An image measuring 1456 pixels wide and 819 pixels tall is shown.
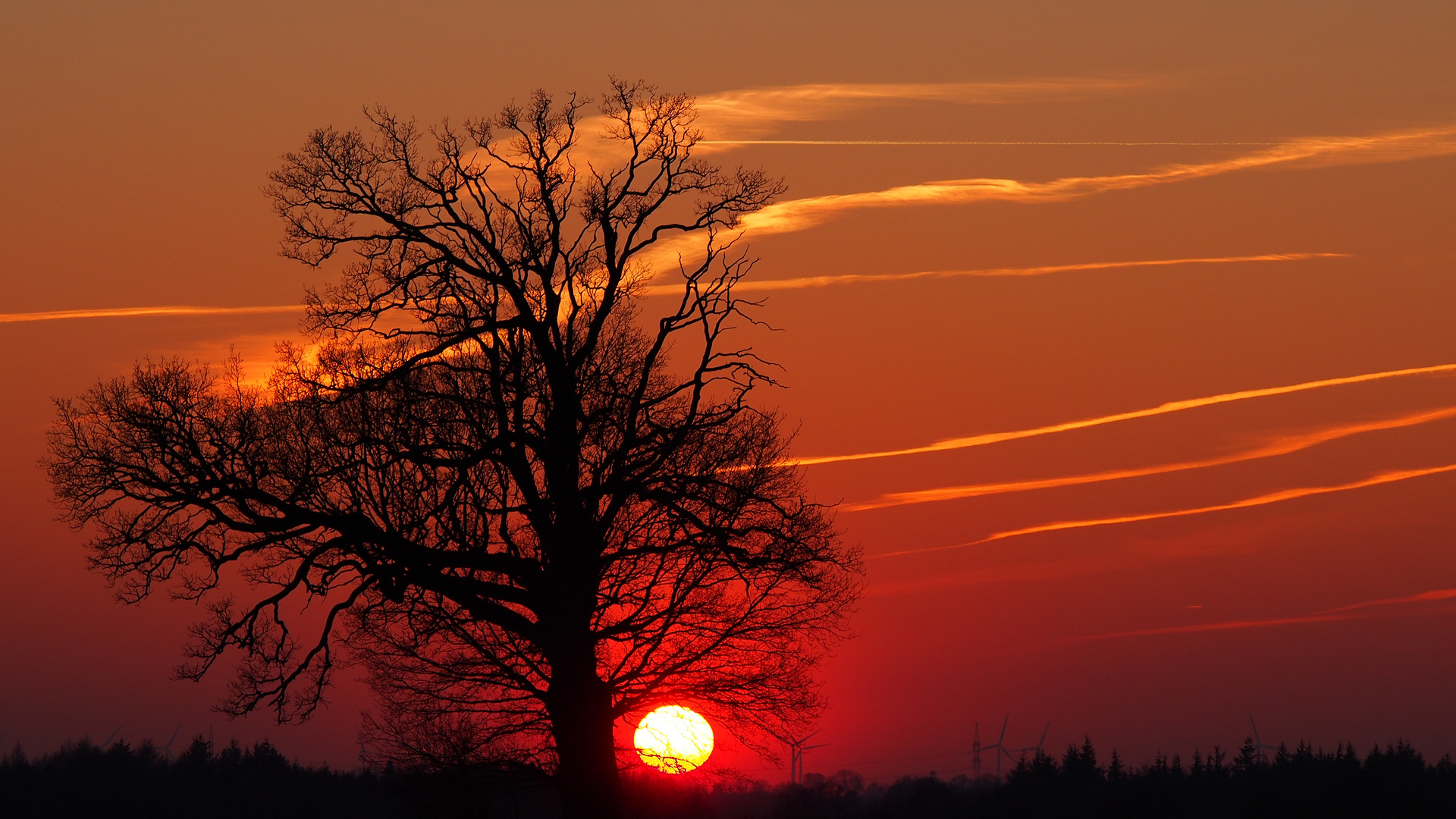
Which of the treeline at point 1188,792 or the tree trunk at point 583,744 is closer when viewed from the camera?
the tree trunk at point 583,744

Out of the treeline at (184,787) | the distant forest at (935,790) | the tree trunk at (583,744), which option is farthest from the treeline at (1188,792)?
the tree trunk at (583,744)

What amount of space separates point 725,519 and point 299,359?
815cm

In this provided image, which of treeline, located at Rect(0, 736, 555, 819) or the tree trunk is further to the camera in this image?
treeline, located at Rect(0, 736, 555, 819)

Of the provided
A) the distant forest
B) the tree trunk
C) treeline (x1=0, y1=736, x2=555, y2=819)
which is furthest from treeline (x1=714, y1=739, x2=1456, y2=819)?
the tree trunk

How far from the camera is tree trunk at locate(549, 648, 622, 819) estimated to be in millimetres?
23484

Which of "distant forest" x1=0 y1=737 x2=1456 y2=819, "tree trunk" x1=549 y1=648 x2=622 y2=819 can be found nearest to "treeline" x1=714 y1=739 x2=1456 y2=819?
"distant forest" x1=0 y1=737 x2=1456 y2=819

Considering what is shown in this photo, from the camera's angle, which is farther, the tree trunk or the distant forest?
the distant forest

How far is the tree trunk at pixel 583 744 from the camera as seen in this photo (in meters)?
23.5

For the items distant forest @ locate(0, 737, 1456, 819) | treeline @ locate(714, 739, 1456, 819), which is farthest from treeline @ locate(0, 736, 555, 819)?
treeline @ locate(714, 739, 1456, 819)

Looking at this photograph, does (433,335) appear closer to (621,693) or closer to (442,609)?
(442,609)

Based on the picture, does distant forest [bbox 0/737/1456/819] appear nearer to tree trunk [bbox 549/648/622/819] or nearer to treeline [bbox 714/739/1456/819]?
treeline [bbox 714/739/1456/819]

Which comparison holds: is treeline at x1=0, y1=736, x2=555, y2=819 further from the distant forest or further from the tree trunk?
the tree trunk

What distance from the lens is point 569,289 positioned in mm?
25266

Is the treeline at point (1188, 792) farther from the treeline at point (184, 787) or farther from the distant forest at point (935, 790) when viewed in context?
the treeline at point (184, 787)
